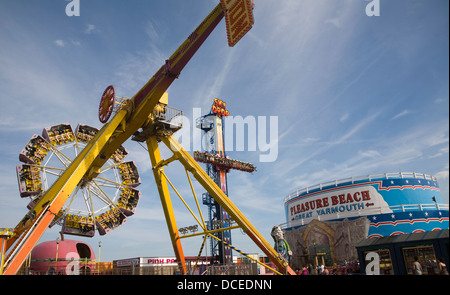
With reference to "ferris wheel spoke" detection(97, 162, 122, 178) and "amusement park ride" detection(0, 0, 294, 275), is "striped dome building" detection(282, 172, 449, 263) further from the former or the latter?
"ferris wheel spoke" detection(97, 162, 122, 178)

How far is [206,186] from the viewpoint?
20031 millimetres

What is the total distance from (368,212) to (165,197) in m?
20.3

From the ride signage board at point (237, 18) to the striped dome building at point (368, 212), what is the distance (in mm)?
22609

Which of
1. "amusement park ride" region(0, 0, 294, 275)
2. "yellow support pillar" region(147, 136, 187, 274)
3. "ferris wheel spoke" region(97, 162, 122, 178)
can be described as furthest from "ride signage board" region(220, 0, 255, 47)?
"ferris wheel spoke" region(97, 162, 122, 178)

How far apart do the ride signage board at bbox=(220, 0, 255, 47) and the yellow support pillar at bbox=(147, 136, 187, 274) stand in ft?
34.7

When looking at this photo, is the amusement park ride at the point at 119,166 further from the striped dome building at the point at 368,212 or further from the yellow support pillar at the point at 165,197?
the striped dome building at the point at 368,212

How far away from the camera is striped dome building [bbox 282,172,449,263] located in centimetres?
2850

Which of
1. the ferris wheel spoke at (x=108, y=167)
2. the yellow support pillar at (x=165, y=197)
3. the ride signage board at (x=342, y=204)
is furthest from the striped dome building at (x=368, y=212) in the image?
the ferris wheel spoke at (x=108, y=167)

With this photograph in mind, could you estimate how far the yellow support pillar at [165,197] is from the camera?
21.2 metres

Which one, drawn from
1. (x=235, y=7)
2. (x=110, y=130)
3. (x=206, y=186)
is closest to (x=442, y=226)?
(x=206, y=186)
